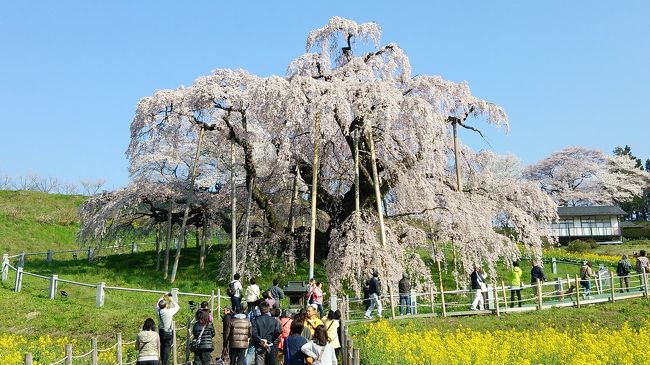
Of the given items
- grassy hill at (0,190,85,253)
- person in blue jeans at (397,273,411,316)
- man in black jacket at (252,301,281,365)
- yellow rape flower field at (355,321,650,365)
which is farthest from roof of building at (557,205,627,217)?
man in black jacket at (252,301,281,365)

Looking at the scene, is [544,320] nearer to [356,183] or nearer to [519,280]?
[519,280]

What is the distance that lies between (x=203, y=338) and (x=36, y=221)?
48.0m

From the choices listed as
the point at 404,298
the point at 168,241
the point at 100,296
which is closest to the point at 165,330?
the point at 404,298

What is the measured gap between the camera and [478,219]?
2742 centimetres

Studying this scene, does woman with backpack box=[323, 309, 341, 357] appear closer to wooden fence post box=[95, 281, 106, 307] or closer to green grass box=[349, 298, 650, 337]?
green grass box=[349, 298, 650, 337]

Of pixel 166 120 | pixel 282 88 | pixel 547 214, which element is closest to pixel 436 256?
pixel 547 214

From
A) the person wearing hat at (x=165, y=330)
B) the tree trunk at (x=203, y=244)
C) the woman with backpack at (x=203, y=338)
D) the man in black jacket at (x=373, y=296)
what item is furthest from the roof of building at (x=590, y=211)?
the woman with backpack at (x=203, y=338)

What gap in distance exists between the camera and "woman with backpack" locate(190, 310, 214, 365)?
40.6ft

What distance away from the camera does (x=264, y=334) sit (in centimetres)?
1123

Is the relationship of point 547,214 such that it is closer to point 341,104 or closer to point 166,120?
point 341,104

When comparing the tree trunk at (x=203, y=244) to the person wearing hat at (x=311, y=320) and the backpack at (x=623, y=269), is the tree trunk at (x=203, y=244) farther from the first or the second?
the person wearing hat at (x=311, y=320)

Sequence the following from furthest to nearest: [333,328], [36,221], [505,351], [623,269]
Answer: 1. [36,221]
2. [623,269]
3. [505,351]
4. [333,328]

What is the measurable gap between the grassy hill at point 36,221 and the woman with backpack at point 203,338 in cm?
4063

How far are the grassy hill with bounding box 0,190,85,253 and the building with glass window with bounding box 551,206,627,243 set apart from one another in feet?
150
